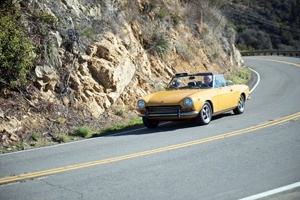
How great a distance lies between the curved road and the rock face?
3313 mm

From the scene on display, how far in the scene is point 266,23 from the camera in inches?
2422

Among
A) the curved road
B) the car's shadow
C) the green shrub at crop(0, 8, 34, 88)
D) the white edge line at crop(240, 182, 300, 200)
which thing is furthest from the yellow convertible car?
the white edge line at crop(240, 182, 300, 200)

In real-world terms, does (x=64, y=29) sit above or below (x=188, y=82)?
above

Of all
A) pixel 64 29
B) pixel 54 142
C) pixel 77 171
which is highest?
pixel 64 29

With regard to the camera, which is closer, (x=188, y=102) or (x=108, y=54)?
(x=188, y=102)

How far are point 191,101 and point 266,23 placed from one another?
55354 millimetres

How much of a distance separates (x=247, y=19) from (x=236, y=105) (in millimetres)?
54611

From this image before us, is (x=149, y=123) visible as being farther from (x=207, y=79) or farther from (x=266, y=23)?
(x=266, y=23)

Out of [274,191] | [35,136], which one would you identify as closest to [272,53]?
[35,136]

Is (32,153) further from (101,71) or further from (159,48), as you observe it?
(159,48)

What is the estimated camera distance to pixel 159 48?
18.8 m

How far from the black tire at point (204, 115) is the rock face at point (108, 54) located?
3.93 m

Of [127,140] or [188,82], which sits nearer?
[127,140]

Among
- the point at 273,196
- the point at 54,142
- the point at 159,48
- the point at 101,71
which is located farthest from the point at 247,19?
the point at 273,196
